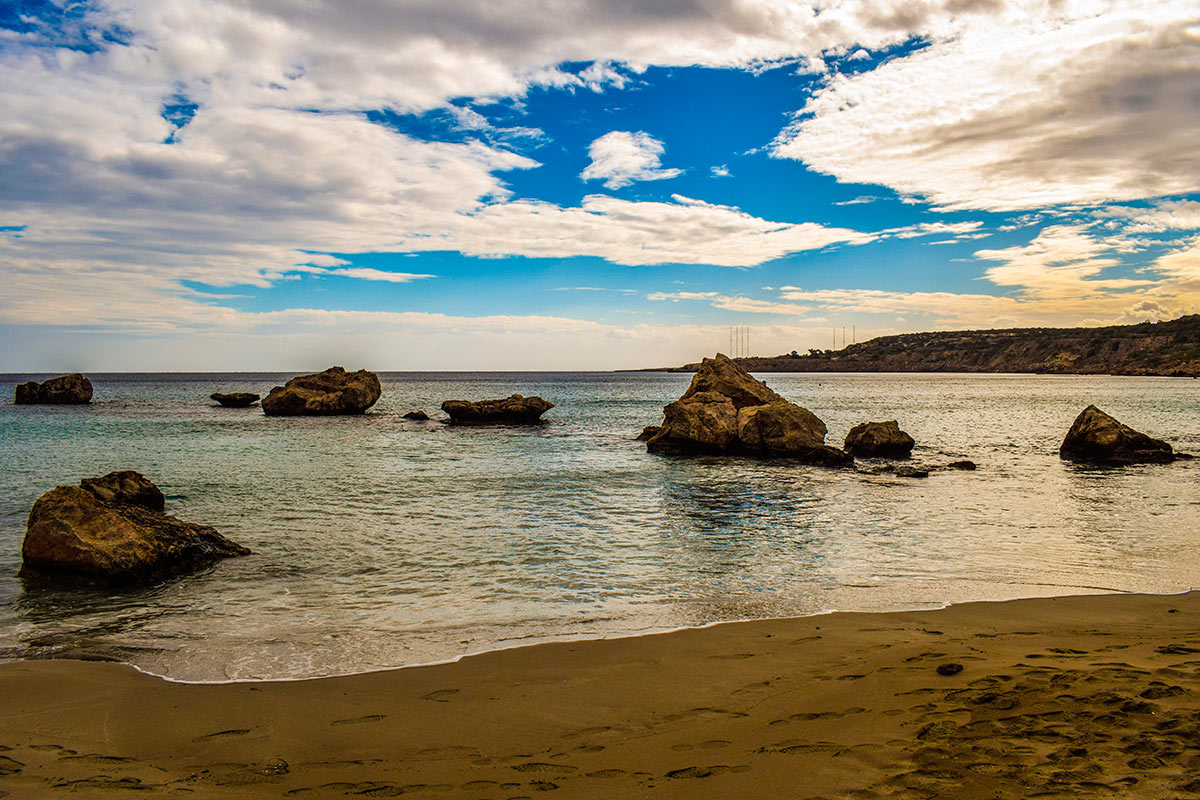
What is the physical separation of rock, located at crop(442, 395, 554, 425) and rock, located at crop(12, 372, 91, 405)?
47.5m

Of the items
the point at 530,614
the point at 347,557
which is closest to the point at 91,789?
the point at 530,614

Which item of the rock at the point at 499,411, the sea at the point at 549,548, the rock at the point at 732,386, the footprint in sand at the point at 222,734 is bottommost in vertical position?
the sea at the point at 549,548

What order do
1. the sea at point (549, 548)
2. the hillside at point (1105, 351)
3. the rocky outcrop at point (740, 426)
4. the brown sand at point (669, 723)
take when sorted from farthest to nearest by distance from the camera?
the hillside at point (1105, 351), the rocky outcrop at point (740, 426), the sea at point (549, 548), the brown sand at point (669, 723)

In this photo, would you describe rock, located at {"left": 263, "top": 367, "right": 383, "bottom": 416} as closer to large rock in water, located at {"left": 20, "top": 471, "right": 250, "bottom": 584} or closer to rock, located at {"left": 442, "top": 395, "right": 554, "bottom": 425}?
rock, located at {"left": 442, "top": 395, "right": 554, "bottom": 425}

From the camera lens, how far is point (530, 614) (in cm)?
808

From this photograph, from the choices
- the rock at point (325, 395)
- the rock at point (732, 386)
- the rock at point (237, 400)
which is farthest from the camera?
the rock at point (237, 400)

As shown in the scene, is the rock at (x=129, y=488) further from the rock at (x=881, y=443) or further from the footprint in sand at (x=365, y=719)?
the rock at (x=881, y=443)

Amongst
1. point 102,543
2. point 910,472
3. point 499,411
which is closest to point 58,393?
point 499,411

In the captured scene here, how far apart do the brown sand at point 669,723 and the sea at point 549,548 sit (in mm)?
847

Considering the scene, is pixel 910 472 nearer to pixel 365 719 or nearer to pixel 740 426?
pixel 740 426

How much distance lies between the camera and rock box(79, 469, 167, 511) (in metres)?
11.8

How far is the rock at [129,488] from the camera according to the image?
1176 cm

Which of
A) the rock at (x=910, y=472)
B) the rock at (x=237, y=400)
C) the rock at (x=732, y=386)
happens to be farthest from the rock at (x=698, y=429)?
the rock at (x=237, y=400)

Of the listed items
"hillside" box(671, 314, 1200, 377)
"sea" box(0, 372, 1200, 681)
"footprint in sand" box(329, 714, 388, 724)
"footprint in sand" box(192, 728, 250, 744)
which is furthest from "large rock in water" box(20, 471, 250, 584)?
"hillside" box(671, 314, 1200, 377)
